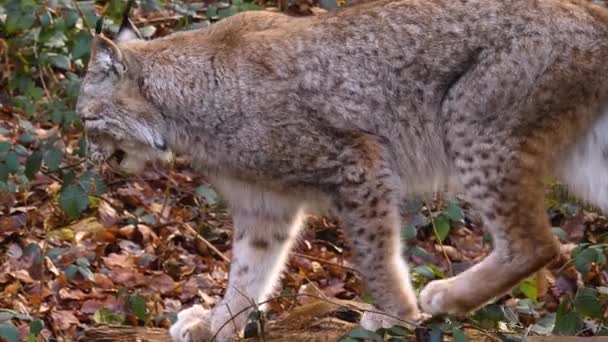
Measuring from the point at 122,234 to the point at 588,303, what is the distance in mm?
2984

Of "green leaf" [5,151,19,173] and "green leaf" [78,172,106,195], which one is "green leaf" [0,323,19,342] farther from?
"green leaf" [5,151,19,173]

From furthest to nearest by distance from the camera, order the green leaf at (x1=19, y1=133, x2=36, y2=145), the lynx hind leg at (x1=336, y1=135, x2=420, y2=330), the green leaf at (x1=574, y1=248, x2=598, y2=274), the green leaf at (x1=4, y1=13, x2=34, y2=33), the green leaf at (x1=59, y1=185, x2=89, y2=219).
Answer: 1. the green leaf at (x1=4, y1=13, x2=34, y2=33)
2. the green leaf at (x1=19, y1=133, x2=36, y2=145)
3. the green leaf at (x1=59, y1=185, x2=89, y2=219)
4. the lynx hind leg at (x1=336, y1=135, x2=420, y2=330)
5. the green leaf at (x1=574, y1=248, x2=598, y2=274)

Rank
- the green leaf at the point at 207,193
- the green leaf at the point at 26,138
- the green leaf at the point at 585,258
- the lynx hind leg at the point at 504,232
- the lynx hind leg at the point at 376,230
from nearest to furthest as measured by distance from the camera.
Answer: the green leaf at the point at 585,258 → the lynx hind leg at the point at 504,232 → the lynx hind leg at the point at 376,230 → the green leaf at the point at 207,193 → the green leaf at the point at 26,138

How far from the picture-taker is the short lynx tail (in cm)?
484

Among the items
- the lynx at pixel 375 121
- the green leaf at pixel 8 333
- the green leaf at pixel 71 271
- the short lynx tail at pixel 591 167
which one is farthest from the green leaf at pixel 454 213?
the green leaf at pixel 8 333

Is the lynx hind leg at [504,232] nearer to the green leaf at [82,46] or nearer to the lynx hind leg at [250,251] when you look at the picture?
the lynx hind leg at [250,251]

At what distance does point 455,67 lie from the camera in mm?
4844

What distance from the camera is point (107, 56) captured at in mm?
5016

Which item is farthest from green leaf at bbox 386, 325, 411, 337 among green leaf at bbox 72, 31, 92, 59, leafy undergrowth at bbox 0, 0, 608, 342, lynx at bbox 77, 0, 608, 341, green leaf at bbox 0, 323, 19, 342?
green leaf at bbox 72, 31, 92, 59

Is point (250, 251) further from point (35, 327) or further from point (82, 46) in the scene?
point (82, 46)

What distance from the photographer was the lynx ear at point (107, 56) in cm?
498

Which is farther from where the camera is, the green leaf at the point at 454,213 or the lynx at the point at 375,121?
the green leaf at the point at 454,213

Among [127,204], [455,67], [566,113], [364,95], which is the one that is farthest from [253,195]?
[127,204]

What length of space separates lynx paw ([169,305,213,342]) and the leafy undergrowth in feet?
0.47
